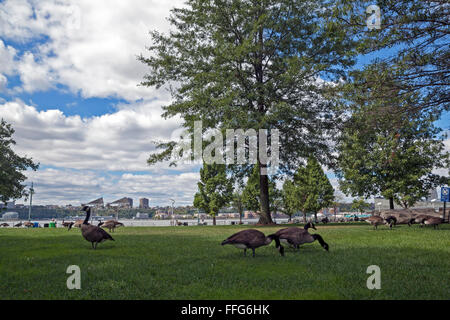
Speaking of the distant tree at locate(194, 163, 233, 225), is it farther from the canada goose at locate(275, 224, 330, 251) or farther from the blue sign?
the canada goose at locate(275, 224, 330, 251)

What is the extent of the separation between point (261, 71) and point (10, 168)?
3391cm

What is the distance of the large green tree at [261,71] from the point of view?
26.8 meters

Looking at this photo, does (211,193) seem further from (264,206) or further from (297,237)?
(297,237)

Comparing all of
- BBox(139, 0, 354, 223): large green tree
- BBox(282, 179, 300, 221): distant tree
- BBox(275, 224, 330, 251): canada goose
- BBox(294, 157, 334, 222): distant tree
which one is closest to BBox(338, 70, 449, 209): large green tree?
BBox(139, 0, 354, 223): large green tree

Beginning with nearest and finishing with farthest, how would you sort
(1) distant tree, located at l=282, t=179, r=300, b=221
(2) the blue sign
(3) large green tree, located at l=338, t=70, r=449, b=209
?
(2) the blue sign, (3) large green tree, located at l=338, t=70, r=449, b=209, (1) distant tree, located at l=282, t=179, r=300, b=221

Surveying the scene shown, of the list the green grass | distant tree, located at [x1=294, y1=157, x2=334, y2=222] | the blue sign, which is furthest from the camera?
distant tree, located at [x1=294, y1=157, x2=334, y2=222]

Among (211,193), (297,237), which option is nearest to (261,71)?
(297,237)

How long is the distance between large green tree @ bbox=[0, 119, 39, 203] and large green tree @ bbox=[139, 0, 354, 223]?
67.7ft

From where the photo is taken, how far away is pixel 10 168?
40656mm

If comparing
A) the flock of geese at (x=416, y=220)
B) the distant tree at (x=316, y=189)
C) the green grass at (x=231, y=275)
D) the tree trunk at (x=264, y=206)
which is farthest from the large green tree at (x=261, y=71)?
the distant tree at (x=316, y=189)

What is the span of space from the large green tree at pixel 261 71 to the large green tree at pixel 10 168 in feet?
67.7

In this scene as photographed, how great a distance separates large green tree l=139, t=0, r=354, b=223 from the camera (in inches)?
1054

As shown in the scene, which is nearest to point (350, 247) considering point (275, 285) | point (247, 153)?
point (275, 285)

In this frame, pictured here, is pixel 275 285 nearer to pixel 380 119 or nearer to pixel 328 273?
pixel 328 273
